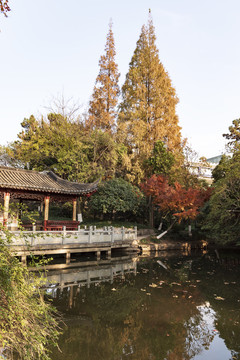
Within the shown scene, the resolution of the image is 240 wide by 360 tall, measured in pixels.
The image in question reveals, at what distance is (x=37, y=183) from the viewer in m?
14.5

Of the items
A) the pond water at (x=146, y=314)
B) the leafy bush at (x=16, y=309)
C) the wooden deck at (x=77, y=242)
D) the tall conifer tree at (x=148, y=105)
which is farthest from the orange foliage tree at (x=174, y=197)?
the leafy bush at (x=16, y=309)

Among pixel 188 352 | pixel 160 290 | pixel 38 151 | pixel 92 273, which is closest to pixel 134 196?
pixel 38 151

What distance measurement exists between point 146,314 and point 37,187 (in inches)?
365

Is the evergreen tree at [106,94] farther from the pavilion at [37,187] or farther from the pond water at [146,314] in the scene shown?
the pond water at [146,314]

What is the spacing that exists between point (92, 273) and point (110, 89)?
21248 mm

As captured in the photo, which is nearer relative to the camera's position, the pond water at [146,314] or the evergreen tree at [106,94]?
the pond water at [146,314]

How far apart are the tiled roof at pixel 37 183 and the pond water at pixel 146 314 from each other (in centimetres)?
481

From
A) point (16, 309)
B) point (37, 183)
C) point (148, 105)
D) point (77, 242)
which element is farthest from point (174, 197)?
point (16, 309)

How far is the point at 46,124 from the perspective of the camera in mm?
21969

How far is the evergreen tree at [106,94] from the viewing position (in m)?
25.8

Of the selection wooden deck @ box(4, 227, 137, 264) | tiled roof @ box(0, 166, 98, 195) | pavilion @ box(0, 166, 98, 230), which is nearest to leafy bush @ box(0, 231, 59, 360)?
wooden deck @ box(4, 227, 137, 264)

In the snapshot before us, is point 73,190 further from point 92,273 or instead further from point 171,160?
point 171,160

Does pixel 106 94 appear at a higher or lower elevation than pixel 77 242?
higher

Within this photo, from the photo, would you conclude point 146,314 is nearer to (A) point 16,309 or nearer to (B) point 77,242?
(A) point 16,309
